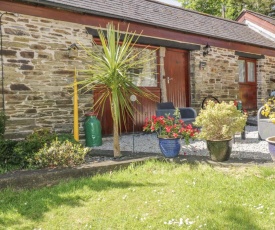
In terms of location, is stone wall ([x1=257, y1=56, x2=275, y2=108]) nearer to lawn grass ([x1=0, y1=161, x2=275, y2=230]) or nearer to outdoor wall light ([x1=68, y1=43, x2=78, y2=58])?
outdoor wall light ([x1=68, y1=43, x2=78, y2=58])

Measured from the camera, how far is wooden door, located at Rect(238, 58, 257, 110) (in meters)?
11.4

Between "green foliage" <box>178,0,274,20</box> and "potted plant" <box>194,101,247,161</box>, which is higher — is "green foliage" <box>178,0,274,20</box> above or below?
above

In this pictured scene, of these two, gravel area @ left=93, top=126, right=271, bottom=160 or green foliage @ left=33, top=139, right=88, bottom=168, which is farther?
gravel area @ left=93, top=126, right=271, bottom=160

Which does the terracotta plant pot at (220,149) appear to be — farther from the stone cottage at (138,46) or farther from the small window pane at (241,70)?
the small window pane at (241,70)

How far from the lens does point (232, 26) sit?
40.3ft

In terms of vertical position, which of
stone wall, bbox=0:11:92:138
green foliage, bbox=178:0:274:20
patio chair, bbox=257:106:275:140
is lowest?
patio chair, bbox=257:106:275:140

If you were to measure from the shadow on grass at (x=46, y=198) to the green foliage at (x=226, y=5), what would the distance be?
23.6m

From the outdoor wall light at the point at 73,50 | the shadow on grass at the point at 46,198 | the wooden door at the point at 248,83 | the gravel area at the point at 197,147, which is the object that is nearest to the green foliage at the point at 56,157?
the shadow on grass at the point at 46,198

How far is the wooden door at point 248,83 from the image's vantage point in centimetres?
1138

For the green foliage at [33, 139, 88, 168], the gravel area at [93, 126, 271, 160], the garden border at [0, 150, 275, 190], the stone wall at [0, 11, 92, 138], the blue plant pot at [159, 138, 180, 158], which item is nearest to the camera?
the garden border at [0, 150, 275, 190]

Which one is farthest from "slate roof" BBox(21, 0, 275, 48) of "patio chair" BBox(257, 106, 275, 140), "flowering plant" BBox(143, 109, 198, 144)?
"patio chair" BBox(257, 106, 275, 140)

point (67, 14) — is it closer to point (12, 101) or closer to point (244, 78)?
point (12, 101)

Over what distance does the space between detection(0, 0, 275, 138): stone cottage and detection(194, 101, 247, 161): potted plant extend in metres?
3.31

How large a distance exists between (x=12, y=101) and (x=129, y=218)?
4.00 metres
